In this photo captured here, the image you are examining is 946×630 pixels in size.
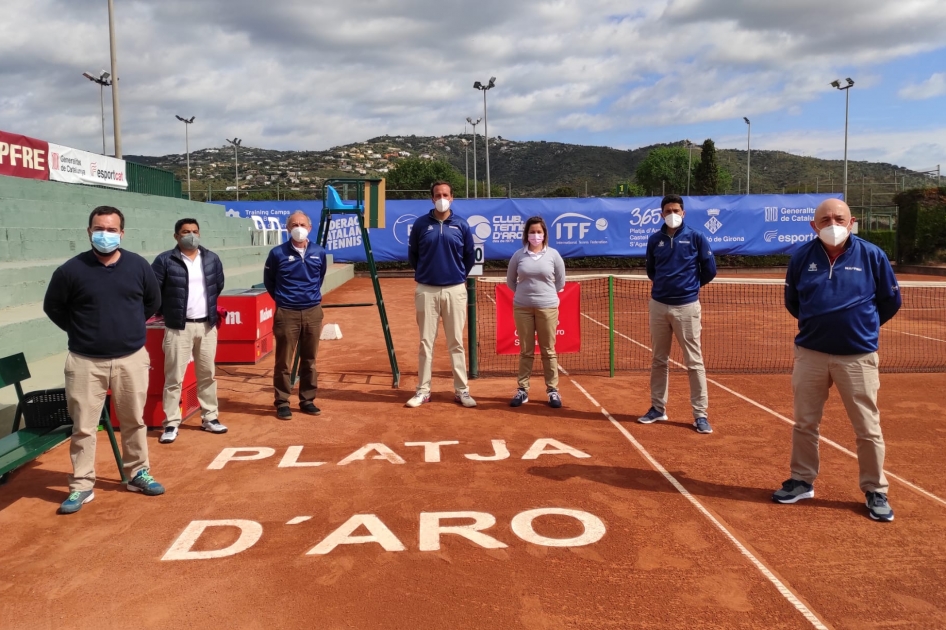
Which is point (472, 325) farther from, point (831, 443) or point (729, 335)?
point (729, 335)

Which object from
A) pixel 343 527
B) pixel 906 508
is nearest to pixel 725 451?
pixel 906 508

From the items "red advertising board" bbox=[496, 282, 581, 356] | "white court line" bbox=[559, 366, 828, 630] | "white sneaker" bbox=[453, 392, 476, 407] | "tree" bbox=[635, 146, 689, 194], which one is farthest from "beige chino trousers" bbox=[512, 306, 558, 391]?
"tree" bbox=[635, 146, 689, 194]

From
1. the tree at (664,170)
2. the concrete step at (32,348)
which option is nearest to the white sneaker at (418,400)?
the concrete step at (32,348)

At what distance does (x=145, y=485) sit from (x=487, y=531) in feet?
8.39

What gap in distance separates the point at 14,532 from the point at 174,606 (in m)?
1.66

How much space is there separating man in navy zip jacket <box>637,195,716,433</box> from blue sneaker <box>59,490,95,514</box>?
4.85 meters

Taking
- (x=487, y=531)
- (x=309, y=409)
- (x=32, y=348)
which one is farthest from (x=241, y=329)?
(x=487, y=531)

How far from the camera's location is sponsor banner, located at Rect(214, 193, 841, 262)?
970 inches

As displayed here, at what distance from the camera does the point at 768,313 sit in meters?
15.7

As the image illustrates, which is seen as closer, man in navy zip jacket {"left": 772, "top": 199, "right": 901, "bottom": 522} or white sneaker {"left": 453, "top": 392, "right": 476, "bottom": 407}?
man in navy zip jacket {"left": 772, "top": 199, "right": 901, "bottom": 522}

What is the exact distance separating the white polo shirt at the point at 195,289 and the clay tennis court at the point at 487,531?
1189 millimetres

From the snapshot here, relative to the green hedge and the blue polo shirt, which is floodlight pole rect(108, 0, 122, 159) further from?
the green hedge

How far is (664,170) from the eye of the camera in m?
104

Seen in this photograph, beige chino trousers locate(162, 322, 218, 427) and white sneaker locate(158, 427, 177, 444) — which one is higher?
beige chino trousers locate(162, 322, 218, 427)
